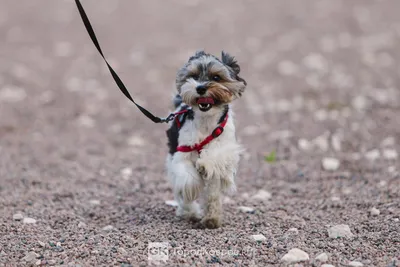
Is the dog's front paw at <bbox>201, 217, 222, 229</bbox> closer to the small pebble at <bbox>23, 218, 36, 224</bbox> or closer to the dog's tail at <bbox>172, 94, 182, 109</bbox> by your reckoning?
the dog's tail at <bbox>172, 94, 182, 109</bbox>

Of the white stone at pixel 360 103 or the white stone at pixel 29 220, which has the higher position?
the white stone at pixel 360 103

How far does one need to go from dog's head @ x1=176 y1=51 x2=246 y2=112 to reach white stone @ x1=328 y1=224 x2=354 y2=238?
4.75 ft

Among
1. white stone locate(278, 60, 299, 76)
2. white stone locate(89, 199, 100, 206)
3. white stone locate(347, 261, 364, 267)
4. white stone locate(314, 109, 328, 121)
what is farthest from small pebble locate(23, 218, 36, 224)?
white stone locate(278, 60, 299, 76)

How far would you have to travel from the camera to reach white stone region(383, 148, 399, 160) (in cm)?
771

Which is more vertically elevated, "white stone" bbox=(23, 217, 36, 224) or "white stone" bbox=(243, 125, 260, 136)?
"white stone" bbox=(243, 125, 260, 136)

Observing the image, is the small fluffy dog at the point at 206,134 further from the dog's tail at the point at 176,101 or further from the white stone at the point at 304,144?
the white stone at the point at 304,144

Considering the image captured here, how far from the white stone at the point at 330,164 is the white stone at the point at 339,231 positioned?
234 centimetres

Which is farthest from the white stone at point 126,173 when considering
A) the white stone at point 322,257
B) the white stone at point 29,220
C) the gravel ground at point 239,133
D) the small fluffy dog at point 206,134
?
the white stone at point 322,257

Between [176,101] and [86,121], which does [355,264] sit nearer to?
[176,101]

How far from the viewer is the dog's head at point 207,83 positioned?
5230 millimetres

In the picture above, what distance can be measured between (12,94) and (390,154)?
6.73 metres

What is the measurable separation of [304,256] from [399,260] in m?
0.72

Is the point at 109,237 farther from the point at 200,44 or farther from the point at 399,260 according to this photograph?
the point at 200,44

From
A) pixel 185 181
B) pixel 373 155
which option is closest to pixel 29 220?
pixel 185 181
